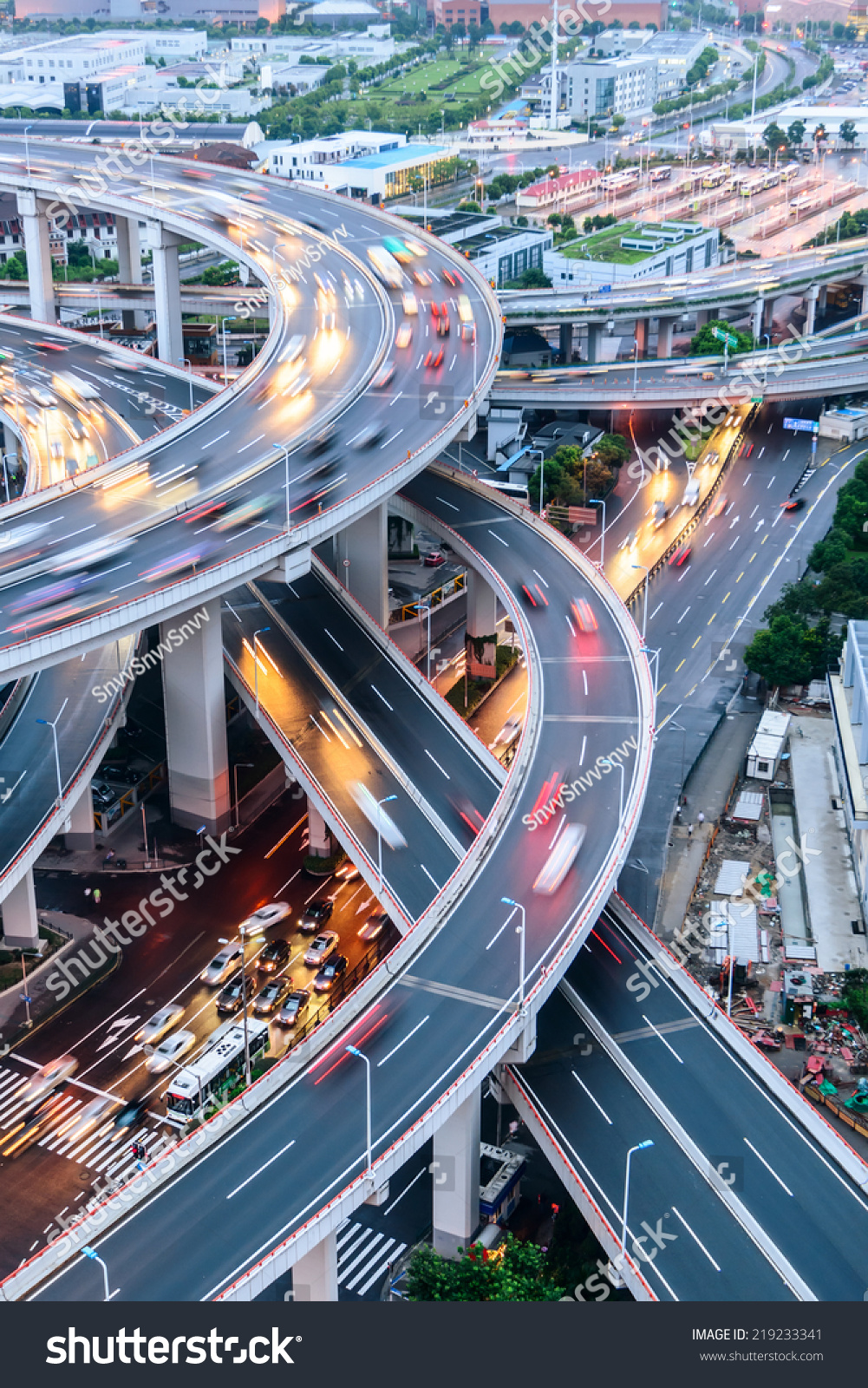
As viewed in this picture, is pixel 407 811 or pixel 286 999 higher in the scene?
pixel 407 811

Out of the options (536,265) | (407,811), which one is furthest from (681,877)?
(536,265)

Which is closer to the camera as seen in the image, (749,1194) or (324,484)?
(749,1194)

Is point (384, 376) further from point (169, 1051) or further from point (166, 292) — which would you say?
point (169, 1051)

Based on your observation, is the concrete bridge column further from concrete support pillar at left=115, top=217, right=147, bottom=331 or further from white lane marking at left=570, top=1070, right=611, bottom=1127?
white lane marking at left=570, top=1070, right=611, bottom=1127

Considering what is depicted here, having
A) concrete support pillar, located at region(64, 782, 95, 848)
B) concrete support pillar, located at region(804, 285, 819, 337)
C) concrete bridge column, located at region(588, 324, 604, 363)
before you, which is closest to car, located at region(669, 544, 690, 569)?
concrete bridge column, located at region(588, 324, 604, 363)

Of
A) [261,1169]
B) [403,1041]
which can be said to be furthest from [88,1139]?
[403,1041]

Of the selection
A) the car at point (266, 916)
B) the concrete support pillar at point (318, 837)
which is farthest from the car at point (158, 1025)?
the concrete support pillar at point (318, 837)

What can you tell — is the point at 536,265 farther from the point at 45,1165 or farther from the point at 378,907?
the point at 45,1165

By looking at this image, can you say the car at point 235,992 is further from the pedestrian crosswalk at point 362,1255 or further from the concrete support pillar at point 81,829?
the concrete support pillar at point 81,829
